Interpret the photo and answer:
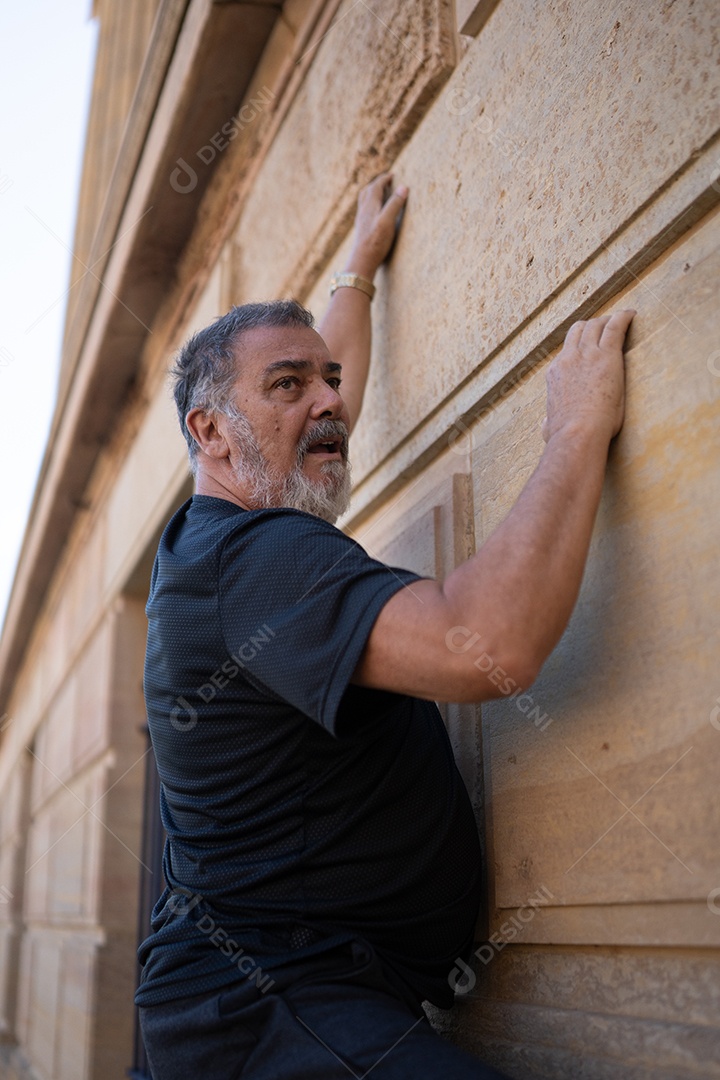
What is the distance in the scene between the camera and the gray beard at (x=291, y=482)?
2037mm

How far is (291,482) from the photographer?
204cm

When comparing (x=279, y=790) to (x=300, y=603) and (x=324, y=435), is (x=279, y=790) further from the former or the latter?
(x=324, y=435)

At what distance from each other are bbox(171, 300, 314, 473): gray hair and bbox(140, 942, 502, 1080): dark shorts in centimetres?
108

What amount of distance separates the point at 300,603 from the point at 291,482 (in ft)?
1.89

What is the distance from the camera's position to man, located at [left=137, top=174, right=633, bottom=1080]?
1.43 m

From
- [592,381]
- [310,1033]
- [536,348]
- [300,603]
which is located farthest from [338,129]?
[310,1033]

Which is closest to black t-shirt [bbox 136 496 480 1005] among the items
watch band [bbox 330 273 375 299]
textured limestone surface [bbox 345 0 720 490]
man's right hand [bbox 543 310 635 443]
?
man's right hand [bbox 543 310 635 443]

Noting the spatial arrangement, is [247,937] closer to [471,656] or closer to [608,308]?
[471,656]

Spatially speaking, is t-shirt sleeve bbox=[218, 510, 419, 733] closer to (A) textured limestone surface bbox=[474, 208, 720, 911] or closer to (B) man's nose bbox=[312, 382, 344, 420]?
(A) textured limestone surface bbox=[474, 208, 720, 911]

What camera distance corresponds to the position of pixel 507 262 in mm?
2033

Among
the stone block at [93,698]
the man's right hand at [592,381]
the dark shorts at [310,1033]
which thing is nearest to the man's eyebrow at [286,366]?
the man's right hand at [592,381]

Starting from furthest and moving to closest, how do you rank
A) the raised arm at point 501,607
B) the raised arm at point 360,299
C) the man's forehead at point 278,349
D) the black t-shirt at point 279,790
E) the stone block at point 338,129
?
the raised arm at point 360,299, the stone block at point 338,129, the man's forehead at point 278,349, the black t-shirt at point 279,790, the raised arm at point 501,607

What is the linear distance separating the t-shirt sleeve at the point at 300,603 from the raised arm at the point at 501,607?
38 mm

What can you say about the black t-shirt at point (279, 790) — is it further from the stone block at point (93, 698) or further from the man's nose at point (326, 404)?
the stone block at point (93, 698)
